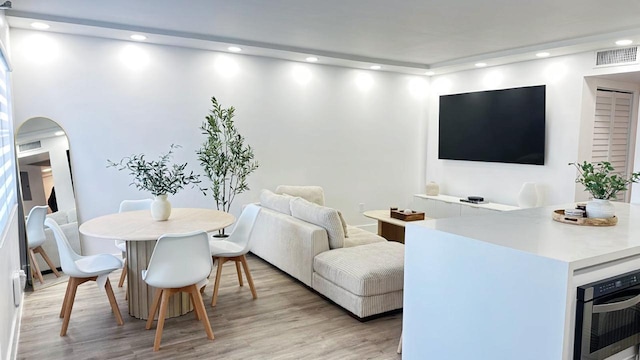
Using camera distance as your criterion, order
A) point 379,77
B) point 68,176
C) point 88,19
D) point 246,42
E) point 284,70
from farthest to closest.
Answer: point 379,77, point 284,70, point 246,42, point 68,176, point 88,19

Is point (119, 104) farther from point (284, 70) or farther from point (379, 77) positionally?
point (379, 77)

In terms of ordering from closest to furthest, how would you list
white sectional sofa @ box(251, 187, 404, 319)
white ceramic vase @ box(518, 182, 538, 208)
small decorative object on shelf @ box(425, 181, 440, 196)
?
white sectional sofa @ box(251, 187, 404, 319) < white ceramic vase @ box(518, 182, 538, 208) < small decorative object on shelf @ box(425, 181, 440, 196)

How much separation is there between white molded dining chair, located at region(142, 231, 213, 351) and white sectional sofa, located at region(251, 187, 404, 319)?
3.23 ft

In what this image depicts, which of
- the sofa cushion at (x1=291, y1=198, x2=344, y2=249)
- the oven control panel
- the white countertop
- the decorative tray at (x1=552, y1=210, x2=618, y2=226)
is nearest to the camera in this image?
the oven control panel

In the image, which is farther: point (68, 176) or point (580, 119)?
point (580, 119)

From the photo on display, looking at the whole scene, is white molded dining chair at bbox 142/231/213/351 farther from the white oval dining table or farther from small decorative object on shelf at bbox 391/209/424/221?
small decorative object on shelf at bbox 391/209/424/221

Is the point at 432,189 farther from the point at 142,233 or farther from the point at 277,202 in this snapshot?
the point at 142,233

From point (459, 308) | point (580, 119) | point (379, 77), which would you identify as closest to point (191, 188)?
point (379, 77)

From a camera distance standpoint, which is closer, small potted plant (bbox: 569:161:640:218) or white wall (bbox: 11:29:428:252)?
small potted plant (bbox: 569:161:640:218)

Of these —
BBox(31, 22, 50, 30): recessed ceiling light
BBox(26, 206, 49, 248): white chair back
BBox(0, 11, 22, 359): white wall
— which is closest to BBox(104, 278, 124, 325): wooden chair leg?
BBox(0, 11, 22, 359): white wall

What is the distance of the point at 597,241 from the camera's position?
198 cm

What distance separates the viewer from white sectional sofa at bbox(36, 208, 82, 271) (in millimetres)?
4301

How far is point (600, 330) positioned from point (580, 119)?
13.7 ft

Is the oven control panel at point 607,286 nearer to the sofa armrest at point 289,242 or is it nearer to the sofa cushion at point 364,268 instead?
the sofa cushion at point 364,268
